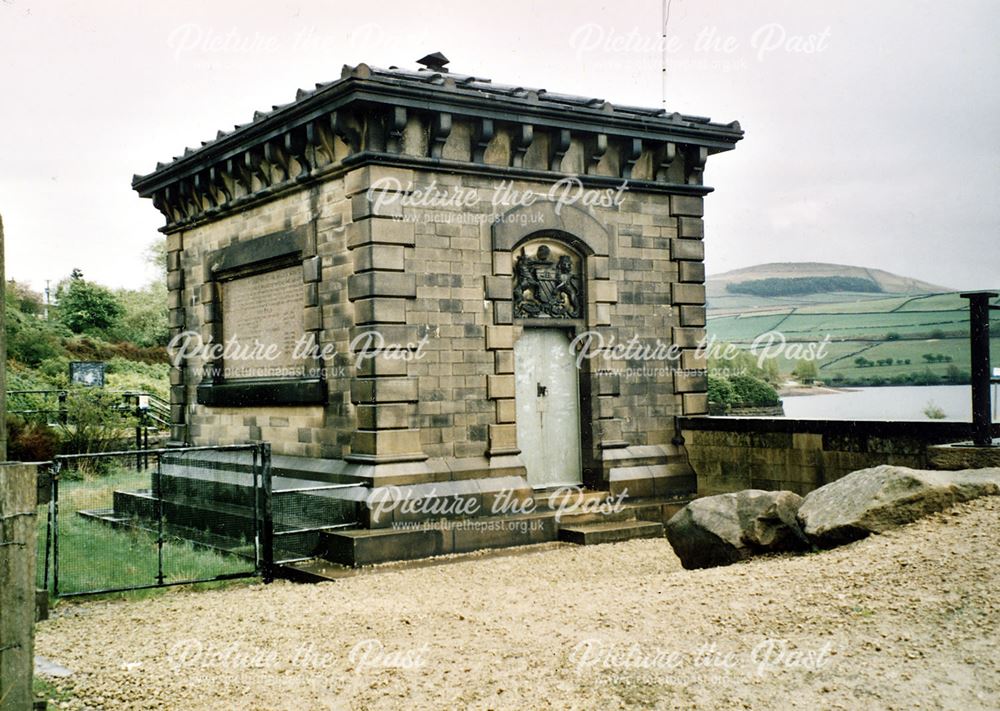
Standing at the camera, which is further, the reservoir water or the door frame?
the reservoir water

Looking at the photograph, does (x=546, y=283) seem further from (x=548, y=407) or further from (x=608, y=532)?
(x=608, y=532)

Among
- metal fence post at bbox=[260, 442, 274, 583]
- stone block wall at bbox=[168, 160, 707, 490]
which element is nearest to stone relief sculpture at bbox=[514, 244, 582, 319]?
stone block wall at bbox=[168, 160, 707, 490]

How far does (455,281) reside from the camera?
1279 centimetres

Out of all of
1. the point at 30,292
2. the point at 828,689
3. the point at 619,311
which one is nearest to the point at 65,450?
the point at 619,311

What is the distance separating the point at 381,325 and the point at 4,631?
767 cm

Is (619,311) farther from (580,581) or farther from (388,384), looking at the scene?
(580,581)

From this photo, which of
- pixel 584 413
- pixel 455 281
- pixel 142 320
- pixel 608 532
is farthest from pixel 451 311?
pixel 142 320

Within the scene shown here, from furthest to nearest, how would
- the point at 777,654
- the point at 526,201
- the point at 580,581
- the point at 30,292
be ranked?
the point at 30,292
the point at 526,201
the point at 580,581
the point at 777,654

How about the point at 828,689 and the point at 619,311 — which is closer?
the point at 828,689

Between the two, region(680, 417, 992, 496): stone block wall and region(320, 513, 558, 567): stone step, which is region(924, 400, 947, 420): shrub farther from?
region(320, 513, 558, 567): stone step

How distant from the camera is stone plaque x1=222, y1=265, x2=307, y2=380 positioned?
14.0 m

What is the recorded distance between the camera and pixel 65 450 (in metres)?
22.0

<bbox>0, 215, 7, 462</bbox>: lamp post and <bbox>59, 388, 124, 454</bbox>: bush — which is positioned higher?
<bbox>0, 215, 7, 462</bbox>: lamp post

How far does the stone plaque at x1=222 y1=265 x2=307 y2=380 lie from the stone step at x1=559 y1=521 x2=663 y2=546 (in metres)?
4.58
